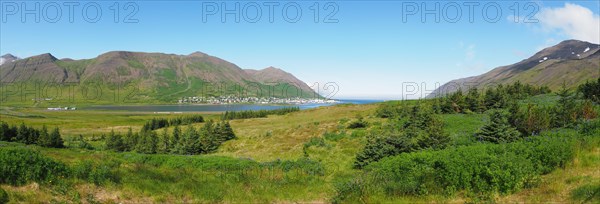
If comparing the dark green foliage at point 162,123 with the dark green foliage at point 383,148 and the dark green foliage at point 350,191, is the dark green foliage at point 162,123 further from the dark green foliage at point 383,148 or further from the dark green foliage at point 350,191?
the dark green foliage at point 350,191

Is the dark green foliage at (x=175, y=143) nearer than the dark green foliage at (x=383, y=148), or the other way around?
the dark green foliage at (x=383, y=148)

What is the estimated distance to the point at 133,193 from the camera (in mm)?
11906

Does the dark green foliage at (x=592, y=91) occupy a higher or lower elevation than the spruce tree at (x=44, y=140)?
higher

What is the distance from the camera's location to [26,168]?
1089 centimetres

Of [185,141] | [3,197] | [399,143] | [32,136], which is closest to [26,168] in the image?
[3,197]

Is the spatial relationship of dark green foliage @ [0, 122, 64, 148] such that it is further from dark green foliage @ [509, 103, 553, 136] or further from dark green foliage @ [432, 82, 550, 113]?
dark green foliage @ [509, 103, 553, 136]

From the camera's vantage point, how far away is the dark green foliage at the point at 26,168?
10523mm

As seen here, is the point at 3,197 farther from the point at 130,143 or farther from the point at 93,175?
the point at 130,143

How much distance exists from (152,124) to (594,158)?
369 ft

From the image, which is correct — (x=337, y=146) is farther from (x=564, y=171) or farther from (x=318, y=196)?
(x=564, y=171)

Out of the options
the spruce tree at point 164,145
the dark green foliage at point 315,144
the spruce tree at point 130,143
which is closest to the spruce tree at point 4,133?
the spruce tree at point 130,143

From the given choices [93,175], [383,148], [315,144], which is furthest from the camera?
[315,144]

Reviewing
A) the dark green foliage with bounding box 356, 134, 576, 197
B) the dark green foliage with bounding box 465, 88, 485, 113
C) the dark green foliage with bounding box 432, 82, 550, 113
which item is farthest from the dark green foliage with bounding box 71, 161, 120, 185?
the dark green foliage with bounding box 465, 88, 485, 113

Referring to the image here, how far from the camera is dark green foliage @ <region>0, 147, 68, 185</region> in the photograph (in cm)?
1052
